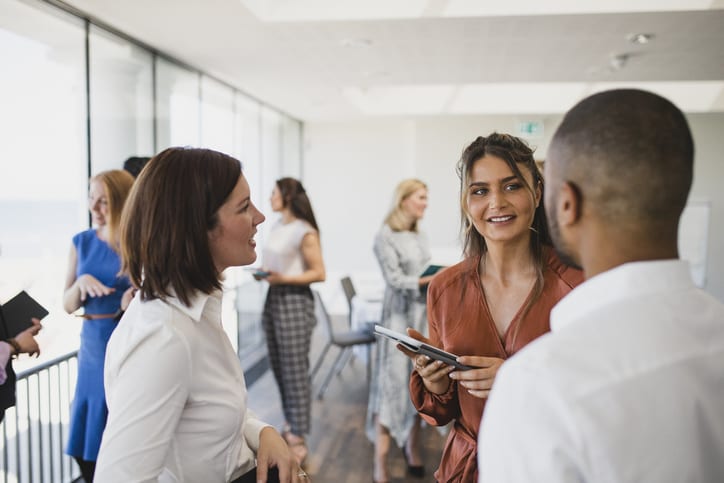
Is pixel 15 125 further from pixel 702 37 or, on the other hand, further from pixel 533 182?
pixel 702 37


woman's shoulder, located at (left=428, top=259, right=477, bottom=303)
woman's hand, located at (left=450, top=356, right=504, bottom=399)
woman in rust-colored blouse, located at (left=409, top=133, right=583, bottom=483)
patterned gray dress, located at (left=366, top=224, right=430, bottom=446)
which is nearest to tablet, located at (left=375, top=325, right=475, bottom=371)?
woman's hand, located at (left=450, top=356, right=504, bottom=399)

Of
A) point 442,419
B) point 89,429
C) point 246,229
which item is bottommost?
point 89,429

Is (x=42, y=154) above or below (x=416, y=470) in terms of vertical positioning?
above

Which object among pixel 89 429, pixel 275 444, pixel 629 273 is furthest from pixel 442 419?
pixel 89 429

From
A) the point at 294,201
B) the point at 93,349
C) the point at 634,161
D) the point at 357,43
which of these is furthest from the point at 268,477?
the point at 357,43

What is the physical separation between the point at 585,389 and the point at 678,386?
0.11 m

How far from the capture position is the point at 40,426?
3.03m

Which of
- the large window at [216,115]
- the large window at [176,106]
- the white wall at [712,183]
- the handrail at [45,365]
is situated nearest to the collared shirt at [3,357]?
the handrail at [45,365]

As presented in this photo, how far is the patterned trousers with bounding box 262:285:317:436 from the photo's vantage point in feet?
11.8

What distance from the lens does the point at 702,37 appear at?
13.1ft

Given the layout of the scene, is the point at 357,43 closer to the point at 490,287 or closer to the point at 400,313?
the point at 400,313

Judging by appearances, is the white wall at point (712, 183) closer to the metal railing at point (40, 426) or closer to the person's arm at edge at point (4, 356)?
the metal railing at point (40, 426)

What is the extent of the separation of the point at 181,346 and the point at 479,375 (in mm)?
642

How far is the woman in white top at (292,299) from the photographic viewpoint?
11.8ft
